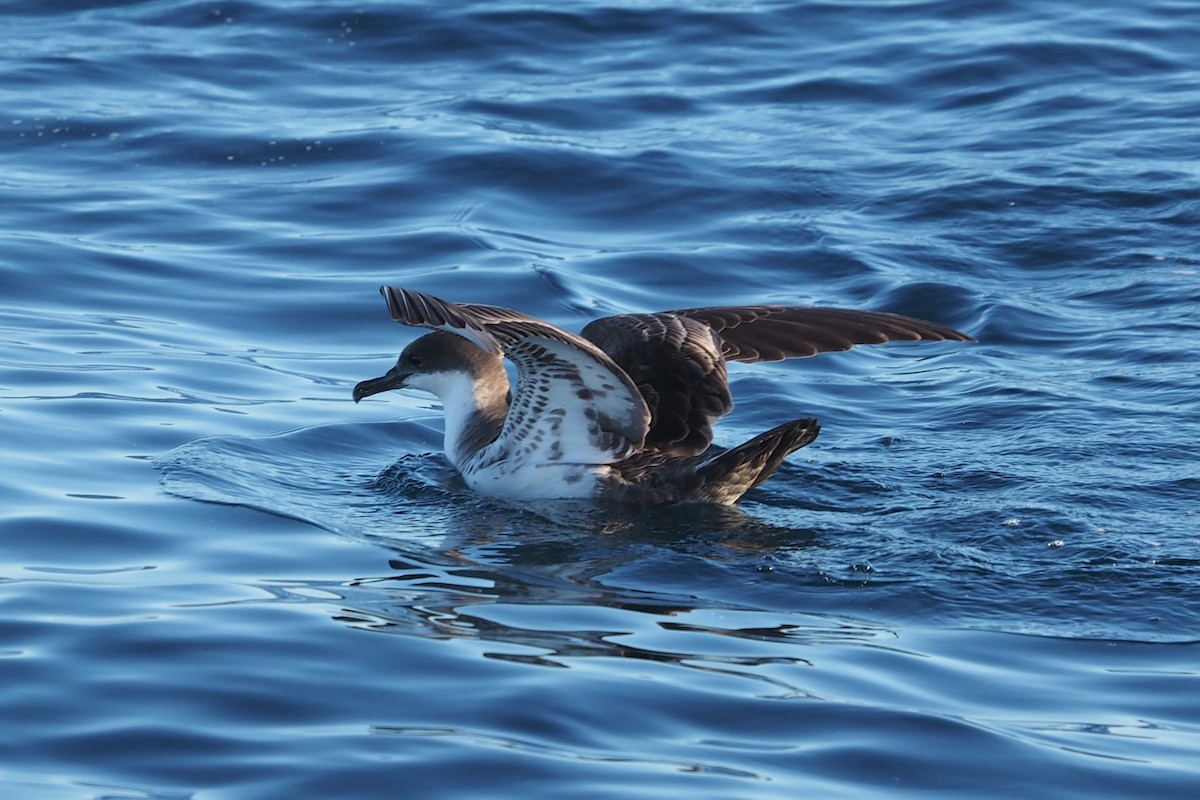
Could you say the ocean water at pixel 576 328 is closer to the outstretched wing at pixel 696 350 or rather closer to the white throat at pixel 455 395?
the white throat at pixel 455 395

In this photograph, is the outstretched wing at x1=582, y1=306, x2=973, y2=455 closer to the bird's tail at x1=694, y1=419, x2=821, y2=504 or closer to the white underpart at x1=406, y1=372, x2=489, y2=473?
the bird's tail at x1=694, y1=419, x2=821, y2=504

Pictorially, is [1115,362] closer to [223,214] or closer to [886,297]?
[886,297]

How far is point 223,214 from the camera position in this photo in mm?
11930

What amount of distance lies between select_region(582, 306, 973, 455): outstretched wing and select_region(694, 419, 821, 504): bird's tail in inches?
10.5

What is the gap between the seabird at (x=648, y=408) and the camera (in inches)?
277

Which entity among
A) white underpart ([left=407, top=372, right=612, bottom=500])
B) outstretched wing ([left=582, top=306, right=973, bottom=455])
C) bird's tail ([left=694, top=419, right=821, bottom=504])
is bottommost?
white underpart ([left=407, top=372, right=612, bottom=500])

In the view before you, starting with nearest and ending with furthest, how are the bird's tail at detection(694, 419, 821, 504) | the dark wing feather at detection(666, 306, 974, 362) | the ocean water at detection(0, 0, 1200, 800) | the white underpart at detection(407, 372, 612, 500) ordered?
the ocean water at detection(0, 0, 1200, 800), the bird's tail at detection(694, 419, 821, 504), the white underpart at detection(407, 372, 612, 500), the dark wing feather at detection(666, 306, 974, 362)

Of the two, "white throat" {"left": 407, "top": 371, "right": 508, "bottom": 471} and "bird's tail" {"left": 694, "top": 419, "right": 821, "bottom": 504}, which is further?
"white throat" {"left": 407, "top": 371, "right": 508, "bottom": 471}

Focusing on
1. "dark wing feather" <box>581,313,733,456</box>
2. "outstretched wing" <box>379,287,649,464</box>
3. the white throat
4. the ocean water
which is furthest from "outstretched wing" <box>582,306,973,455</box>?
the white throat

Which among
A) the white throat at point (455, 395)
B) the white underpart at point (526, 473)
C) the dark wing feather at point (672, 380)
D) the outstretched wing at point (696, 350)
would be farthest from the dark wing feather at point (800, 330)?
the white throat at point (455, 395)

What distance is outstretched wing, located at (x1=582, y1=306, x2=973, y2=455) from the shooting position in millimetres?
7484

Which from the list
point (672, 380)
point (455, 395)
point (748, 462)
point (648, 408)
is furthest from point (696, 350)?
point (455, 395)

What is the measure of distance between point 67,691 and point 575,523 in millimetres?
2547

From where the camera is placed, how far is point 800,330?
7.72 meters
